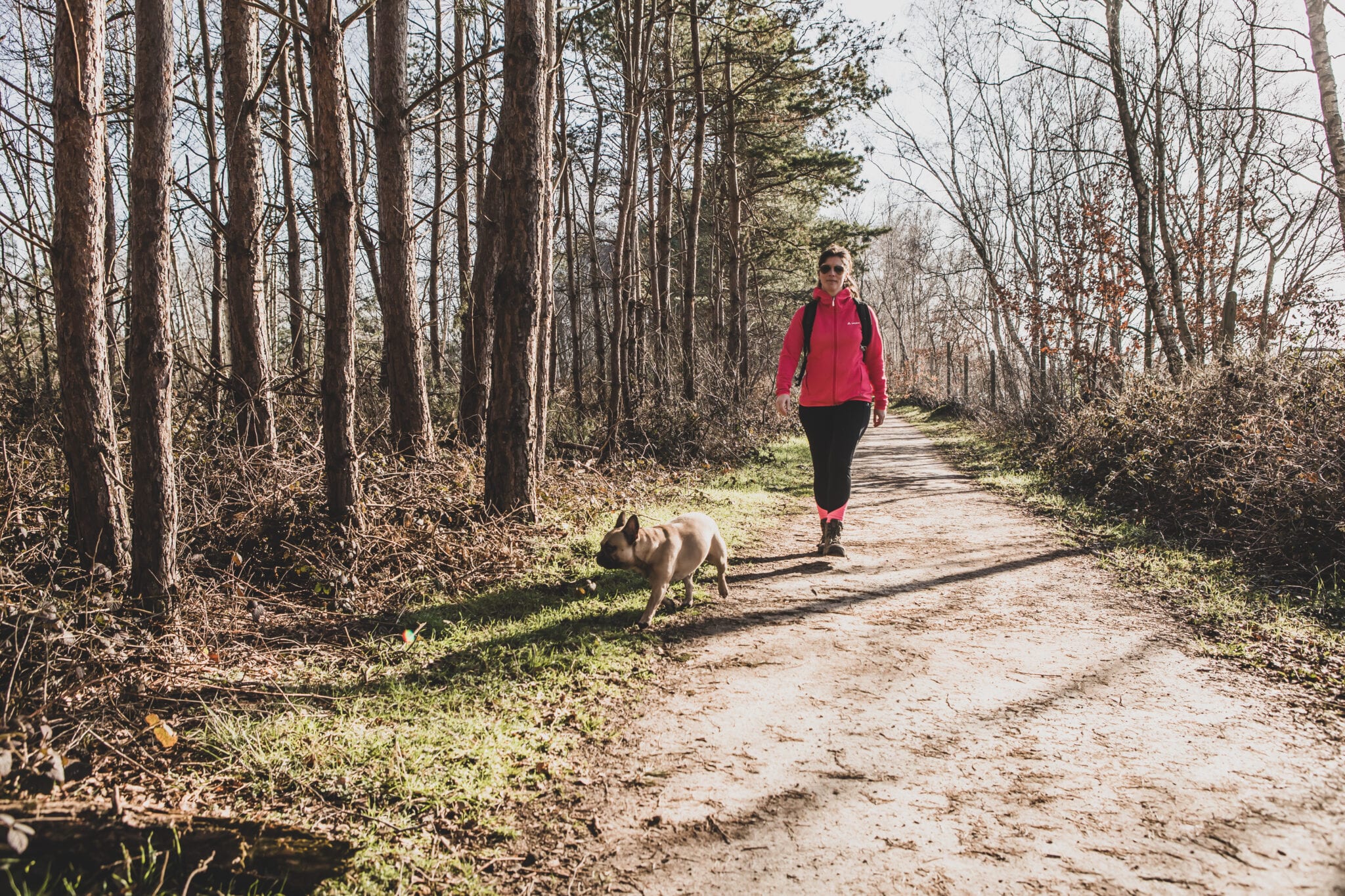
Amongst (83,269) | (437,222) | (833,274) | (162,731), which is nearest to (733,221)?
(437,222)

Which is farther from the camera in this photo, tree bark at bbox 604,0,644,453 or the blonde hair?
tree bark at bbox 604,0,644,453

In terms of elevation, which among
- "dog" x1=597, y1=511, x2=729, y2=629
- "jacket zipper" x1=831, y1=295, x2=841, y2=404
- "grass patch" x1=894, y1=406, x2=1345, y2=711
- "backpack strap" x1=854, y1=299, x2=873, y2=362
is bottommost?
"grass patch" x1=894, y1=406, x2=1345, y2=711

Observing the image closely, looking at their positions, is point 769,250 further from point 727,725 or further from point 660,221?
point 727,725

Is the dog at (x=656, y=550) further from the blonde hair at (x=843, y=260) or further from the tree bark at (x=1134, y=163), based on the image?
the tree bark at (x=1134, y=163)

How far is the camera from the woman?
18.5 feet

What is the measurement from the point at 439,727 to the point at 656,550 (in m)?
1.67

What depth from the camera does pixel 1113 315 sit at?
12.5 meters

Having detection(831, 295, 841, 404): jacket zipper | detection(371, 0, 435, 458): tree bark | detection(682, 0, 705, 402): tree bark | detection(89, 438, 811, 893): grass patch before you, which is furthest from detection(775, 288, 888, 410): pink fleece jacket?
detection(682, 0, 705, 402): tree bark

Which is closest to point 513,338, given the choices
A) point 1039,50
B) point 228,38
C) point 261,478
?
point 261,478

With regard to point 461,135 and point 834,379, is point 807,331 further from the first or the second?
point 461,135

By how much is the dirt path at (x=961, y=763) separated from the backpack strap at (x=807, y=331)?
6.91 feet

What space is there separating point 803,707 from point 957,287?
1859 inches

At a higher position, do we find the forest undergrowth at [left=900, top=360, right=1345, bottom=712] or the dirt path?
the forest undergrowth at [left=900, top=360, right=1345, bottom=712]

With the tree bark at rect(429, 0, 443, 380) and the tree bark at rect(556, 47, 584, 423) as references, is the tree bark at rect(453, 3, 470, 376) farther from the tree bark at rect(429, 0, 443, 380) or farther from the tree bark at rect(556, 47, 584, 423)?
the tree bark at rect(556, 47, 584, 423)
